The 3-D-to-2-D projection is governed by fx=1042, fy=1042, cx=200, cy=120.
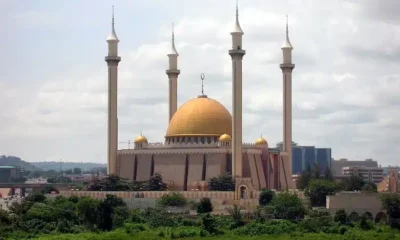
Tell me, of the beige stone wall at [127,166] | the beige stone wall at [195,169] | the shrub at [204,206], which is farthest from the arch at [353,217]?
the beige stone wall at [127,166]

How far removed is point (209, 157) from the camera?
7525cm

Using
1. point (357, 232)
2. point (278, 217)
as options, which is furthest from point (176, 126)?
point (357, 232)

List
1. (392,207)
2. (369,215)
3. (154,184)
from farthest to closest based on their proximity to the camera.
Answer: (154,184), (369,215), (392,207)

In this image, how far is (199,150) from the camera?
75688mm

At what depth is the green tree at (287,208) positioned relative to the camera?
64188 mm

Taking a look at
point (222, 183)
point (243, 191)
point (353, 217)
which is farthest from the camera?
point (222, 183)

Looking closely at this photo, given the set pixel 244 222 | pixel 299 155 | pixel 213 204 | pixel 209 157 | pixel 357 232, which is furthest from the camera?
pixel 299 155

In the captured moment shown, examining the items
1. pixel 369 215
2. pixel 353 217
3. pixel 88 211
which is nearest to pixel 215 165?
pixel 369 215

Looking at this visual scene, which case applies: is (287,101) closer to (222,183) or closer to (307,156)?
(222,183)

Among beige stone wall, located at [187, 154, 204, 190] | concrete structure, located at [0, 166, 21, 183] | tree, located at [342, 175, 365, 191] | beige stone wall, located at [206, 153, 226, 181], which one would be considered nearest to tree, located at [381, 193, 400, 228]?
tree, located at [342, 175, 365, 191]

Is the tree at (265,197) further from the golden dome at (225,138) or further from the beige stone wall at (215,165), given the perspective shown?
the golden dome at (225,138)

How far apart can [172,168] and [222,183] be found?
6.25m

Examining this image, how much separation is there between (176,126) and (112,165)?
223 inches

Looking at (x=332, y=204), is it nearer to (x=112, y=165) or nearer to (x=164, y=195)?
(x=164, y=195)
